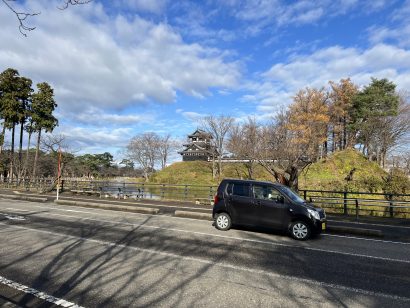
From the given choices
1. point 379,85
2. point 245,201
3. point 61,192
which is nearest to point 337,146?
point 379,85

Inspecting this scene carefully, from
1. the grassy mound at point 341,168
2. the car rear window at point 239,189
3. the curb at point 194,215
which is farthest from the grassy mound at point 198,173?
the car rear window at point 239,189

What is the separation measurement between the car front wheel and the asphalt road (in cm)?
45

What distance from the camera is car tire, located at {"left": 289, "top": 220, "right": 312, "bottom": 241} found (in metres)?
10.4

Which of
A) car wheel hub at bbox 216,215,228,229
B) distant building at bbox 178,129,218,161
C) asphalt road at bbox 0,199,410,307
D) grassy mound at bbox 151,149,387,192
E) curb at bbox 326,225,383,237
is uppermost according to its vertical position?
distant building at bbox 178,129,218,161

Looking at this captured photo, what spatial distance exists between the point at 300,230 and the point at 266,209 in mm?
1281

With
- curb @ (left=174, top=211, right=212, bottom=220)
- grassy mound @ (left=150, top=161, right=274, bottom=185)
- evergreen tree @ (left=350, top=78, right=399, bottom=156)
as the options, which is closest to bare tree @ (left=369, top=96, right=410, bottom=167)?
evergreen tree @ (left=350, top=78, right=399, bottom=156)

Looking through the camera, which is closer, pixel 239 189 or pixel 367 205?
pixel 239 189

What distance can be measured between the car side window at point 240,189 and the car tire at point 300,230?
6.51ft

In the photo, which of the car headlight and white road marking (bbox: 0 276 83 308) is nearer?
white road marking (bbox: 0 276 83 308)

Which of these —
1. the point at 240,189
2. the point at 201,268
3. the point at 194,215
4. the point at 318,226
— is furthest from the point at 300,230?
the point at 194,215

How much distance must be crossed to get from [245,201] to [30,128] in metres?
→ 40.6

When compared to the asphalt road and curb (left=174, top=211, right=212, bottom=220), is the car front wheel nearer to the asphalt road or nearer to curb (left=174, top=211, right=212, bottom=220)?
the asphalt road

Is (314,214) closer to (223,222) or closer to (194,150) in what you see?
(223,222)

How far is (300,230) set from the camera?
10.5m
